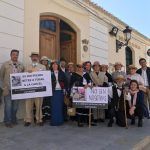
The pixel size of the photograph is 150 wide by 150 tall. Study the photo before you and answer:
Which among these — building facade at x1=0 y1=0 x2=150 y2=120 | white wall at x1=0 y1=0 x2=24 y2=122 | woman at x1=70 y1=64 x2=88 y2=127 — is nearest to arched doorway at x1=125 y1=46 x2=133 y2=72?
building facade at x1=0 y1=0 x2=150 y2=120

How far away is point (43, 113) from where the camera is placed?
8.54m

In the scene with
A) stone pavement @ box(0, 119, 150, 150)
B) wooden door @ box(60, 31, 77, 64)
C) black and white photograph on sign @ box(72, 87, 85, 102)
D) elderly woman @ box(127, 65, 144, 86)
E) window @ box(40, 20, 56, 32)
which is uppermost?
window @ box(40, 20, 56, 32)

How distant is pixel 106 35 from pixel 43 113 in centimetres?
648

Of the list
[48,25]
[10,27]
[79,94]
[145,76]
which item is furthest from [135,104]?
[48,25]

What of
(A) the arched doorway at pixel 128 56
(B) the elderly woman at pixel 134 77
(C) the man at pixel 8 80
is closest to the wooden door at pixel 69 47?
(B) the elderly woman at pixel 134 77

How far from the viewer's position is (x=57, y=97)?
821 centimetres

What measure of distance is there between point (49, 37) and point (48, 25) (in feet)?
1.35

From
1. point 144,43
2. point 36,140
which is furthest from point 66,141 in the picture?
point 144,43

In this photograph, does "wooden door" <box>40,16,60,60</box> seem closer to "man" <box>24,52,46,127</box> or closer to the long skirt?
"man" <box>24,52,46,127</box>

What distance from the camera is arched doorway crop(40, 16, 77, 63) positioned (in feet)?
34.9

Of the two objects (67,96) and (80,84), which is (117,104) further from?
(67,96)

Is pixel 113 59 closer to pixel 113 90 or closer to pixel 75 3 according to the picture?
pixel 75 3

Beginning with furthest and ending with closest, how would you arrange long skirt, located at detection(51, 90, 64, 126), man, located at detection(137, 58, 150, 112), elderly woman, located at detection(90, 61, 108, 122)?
1. man, located at detection(137, 58, 150, 112)
2. elderly woman, located at detection(90, 61, 108, 122)
3. long skirt, located at detection(51, 90, 64, 126)

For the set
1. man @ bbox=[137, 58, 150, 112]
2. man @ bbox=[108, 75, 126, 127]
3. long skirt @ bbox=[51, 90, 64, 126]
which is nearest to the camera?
long skirt @ bbox=[51, 90, 64, 126]
